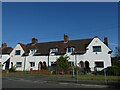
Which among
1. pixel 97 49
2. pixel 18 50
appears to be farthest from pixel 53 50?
pixel 97 49

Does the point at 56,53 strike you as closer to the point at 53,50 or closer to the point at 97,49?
the point at 53,50

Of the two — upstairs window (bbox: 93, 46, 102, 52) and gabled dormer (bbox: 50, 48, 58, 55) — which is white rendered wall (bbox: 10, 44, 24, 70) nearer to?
gabled dormer (bbox: 50, 48, 58, 55)

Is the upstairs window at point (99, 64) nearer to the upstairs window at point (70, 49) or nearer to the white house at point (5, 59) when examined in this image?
the upstairs window at point (70, 49)

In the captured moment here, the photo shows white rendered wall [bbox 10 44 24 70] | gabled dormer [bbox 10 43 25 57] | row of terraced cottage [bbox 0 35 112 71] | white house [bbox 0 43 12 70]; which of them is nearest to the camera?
row of terraced cottage [bbox 0 35 112 71]

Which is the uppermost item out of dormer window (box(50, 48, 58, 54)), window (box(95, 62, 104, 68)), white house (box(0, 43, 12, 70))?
dormer window (box(50, 48, 58, 54))

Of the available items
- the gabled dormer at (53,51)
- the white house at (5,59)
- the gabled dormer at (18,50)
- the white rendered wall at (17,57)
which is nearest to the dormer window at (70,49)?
the gabled dormer at (53,51)

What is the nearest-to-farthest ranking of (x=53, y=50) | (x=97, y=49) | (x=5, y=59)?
(x=97, y=49) < (x=53, y=50) < (x=5, y=59)

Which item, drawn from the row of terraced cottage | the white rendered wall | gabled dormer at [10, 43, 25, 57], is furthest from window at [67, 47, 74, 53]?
the white rendered wall

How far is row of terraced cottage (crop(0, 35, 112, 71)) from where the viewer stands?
138 ft

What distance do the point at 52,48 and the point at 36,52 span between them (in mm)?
4053

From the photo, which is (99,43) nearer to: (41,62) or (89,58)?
(89,58)

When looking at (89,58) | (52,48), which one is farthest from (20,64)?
(89,58)

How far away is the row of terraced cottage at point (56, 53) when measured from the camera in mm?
41938

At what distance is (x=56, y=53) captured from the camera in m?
46.1
